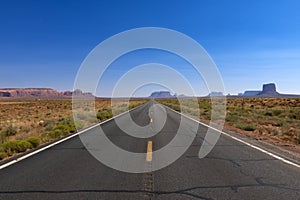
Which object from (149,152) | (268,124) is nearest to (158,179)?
(149,152)

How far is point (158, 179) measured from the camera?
242 inches

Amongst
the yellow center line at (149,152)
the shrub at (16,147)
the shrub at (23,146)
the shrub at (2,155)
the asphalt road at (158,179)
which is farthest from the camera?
the shrub at (23,146)

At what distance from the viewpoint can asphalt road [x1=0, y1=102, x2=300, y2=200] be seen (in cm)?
518

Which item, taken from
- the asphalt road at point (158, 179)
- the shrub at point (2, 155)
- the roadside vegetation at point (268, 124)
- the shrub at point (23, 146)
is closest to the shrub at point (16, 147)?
the shrub at point (23, 146)

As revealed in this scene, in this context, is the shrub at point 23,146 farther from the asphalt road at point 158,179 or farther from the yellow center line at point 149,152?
the yellow center line at point 149,152

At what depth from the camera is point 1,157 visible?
8859mm

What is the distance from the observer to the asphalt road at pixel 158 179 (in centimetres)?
518

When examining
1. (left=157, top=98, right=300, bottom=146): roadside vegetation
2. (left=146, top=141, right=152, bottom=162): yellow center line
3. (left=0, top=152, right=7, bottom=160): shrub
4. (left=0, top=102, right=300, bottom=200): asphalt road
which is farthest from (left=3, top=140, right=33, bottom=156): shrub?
(left=157, top=98, right=300, bottom=146): roadside vegetation

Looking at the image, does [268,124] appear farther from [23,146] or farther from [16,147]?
[16,147]

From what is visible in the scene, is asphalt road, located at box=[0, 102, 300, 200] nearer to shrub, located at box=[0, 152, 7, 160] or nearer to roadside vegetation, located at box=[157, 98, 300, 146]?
shrub, located at box=[0, 152, 7, 160]

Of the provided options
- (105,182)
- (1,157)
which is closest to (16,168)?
(1,157)

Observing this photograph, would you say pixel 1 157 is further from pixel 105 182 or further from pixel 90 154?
pixel 105 182

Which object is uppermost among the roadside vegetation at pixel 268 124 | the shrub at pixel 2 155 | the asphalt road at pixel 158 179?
the roadside vegetation at pixel 268 124

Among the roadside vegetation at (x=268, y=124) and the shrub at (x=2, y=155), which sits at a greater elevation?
the roadside vegetation at (x=268, y=124)
